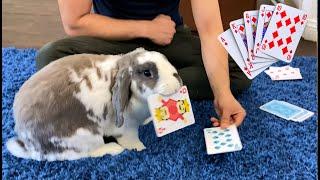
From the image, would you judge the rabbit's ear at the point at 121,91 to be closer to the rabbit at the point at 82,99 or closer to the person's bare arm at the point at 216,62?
the rabbit at the point at 82,99

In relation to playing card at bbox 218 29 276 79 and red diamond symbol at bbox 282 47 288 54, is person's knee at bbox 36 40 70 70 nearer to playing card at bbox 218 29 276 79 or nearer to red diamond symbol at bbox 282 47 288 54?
playing card at bbox 218 29 276 79

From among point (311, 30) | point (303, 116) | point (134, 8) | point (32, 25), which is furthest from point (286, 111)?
point (32, 25)

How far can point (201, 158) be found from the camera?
125 cm

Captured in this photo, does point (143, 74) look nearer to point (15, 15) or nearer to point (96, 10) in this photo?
point (96, 10)

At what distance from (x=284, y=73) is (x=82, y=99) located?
97cm

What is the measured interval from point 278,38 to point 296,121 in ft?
1.15

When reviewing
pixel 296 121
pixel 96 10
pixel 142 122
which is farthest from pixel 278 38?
pixel 96 10

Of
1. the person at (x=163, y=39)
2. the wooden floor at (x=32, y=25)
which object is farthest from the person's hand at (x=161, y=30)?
the wooden floor at (x=32, y=25)

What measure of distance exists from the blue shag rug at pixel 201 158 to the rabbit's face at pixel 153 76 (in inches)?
8.0

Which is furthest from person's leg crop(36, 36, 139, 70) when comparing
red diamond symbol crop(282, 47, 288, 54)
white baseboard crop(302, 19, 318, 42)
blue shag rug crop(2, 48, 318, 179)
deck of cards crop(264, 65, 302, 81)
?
white baseboard crop(302, 19, 318, 42)

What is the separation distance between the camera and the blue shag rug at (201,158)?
3.87 ft

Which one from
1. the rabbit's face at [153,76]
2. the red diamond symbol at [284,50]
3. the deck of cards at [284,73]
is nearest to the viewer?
the rabbit's face at [153,76]

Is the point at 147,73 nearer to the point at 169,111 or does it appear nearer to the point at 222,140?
the point at 169,111

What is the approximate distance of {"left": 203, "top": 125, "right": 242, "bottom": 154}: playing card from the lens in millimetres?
1194
